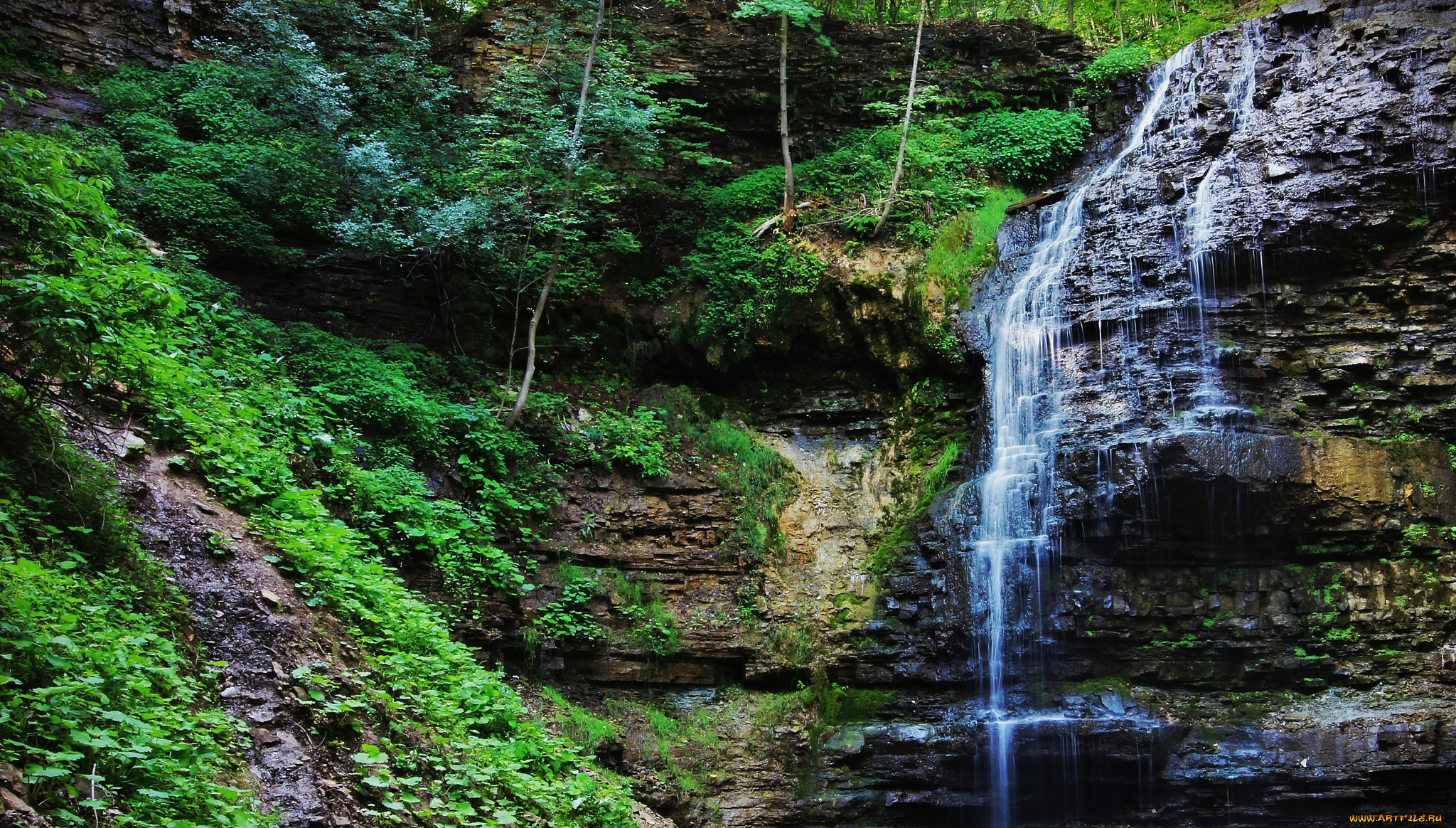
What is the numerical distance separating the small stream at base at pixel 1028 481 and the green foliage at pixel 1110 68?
3.07 m

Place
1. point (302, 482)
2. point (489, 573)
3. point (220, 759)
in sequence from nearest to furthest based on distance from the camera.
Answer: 1. point (220, 759)
2. point (302, 482)
3. point (489, 573)

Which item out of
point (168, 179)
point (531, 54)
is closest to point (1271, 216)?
point (531, 54)

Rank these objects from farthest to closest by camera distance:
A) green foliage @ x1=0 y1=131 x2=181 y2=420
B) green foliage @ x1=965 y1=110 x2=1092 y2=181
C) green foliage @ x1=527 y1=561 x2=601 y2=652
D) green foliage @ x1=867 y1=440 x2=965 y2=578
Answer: green foliage @ x1=965 y1=110 x2=1092 y2=181
green foliage @ x1=867 y1=440 x2=965 y2=578
green foliage @ x1=527 y1=561 x2=601 y2=652
green foliage @ x1=0 y1=131 x2=181 y2=420

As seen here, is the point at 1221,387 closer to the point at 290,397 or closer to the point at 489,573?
the point at 489,573

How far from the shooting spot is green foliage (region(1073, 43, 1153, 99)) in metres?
14.6

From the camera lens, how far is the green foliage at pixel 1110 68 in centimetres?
1459

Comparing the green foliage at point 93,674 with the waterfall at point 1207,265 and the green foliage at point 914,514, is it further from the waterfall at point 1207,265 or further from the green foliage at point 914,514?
the waterfall at point 1207,265

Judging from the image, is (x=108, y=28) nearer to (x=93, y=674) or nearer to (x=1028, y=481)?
(x=93, y=674)

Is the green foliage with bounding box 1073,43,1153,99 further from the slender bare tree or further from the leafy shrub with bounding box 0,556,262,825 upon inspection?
the leafy shrub with bounding box 0,556,262,825

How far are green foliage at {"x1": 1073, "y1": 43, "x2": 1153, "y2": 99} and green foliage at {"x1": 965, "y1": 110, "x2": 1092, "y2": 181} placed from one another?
658 mm

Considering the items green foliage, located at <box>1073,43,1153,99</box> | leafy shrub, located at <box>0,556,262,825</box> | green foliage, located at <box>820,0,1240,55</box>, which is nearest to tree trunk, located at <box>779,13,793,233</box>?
green foliage, located at <box>820,0,1240,55</box>

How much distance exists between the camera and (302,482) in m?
7.82

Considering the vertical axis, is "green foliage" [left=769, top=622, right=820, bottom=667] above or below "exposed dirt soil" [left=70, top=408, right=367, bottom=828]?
below

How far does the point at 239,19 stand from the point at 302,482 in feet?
25.9
